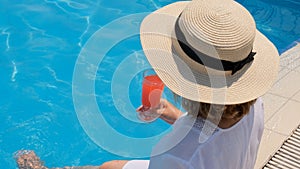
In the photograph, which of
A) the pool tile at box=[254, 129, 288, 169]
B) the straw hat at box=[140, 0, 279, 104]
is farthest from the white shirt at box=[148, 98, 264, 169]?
the pool tile at box=[254, 129, 288, 169]

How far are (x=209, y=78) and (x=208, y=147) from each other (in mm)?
268

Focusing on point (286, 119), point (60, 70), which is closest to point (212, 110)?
point (286, 119)

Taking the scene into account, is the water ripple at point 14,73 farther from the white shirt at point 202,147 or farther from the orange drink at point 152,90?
the white shirt at point 202,147

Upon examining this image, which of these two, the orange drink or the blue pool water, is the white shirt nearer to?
the orange drink

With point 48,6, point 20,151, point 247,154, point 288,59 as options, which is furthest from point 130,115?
point 48,6

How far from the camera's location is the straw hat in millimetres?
1621

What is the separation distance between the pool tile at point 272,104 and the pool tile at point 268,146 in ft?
0.85

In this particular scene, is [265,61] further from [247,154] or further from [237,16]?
[247,154]

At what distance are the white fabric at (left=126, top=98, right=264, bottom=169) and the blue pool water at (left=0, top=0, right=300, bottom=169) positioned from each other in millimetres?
1290

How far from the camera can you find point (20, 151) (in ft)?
15.0

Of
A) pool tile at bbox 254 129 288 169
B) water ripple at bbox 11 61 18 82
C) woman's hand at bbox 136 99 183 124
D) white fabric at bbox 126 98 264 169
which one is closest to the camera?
white fabric at bbox 126 98 264 169

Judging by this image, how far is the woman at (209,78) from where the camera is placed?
5.29 feet

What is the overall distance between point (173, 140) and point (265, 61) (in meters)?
0.55

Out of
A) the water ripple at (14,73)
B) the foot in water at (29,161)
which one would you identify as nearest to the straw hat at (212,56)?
the foot in water at (29,161)
